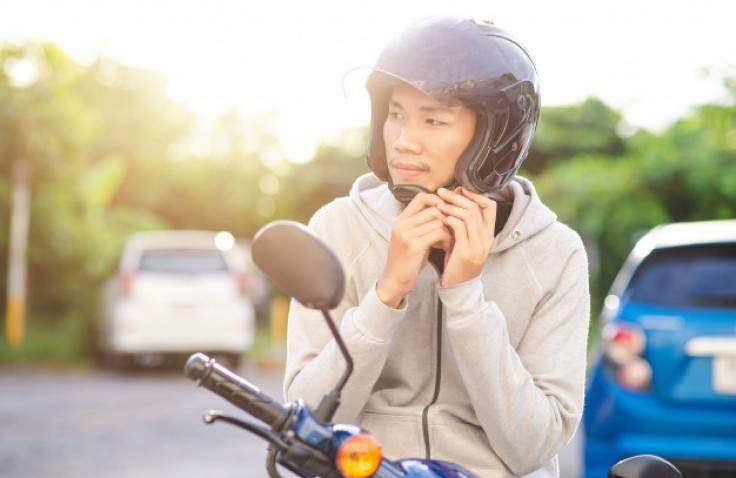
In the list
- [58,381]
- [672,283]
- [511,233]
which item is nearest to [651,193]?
[58,381]

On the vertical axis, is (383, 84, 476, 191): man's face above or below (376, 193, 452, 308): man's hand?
above

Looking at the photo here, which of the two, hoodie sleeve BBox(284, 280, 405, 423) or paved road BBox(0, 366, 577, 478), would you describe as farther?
paved road BBox(0, 366, 577, 478)

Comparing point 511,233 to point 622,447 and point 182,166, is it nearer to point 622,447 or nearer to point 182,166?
point 622,447

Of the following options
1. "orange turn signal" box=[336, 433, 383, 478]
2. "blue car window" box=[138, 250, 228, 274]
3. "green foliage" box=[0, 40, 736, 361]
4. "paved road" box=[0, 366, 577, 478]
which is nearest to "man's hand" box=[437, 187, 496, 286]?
"orange turn signal" box=[336, 433, 383, 478]

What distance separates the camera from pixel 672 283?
20.1ft

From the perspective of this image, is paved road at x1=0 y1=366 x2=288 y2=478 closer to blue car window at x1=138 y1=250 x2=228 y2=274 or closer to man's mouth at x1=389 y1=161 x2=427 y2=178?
blue car window at x1=138 y1=250 x2=228 y2=274

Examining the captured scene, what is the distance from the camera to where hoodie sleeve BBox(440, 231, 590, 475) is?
7.09ft

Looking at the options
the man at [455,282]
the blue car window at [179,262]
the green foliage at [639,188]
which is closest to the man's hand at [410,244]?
the man at [455,282]

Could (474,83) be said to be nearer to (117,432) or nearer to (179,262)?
(117,432)

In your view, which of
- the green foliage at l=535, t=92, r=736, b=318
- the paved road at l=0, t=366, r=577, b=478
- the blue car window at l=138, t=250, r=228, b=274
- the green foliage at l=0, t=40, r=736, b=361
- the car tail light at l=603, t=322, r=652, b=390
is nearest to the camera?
the car tail light at l=603, t=322, r=652, b=390

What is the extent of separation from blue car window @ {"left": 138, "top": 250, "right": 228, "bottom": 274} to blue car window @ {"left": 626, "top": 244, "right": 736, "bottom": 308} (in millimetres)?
10895

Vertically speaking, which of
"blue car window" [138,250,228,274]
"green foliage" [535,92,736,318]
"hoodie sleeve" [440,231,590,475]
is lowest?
"blue car window" [138,250,228,274]

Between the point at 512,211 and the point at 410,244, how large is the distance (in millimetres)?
531

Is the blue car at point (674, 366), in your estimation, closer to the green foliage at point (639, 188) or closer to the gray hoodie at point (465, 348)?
the gray hoodie at point (465, 348)
